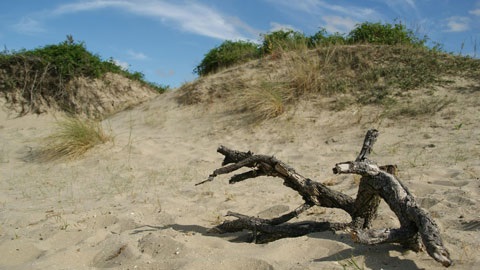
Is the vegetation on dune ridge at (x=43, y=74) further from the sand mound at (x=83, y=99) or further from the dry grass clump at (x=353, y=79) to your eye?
the dry grass clump at (x=353, y=79)

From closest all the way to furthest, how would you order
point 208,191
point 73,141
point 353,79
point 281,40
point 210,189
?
point 208,191 → point 210,189 → point 73,141 → point 353,79 → point 281,40

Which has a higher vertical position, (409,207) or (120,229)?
(409,207)

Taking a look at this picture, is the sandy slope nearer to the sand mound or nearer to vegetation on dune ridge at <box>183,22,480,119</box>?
vegetation on dune ridge at <box>183,22,480,119</box>

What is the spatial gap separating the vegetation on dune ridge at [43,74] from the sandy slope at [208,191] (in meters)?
1.91

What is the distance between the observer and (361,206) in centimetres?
300

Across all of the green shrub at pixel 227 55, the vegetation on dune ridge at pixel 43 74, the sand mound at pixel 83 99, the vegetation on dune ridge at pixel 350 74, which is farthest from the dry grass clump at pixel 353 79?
the vegetation on dune ridge at pixel 43 74

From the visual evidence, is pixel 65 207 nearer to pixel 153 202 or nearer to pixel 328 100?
pixel 153 202

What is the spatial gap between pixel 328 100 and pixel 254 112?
1.40 metres

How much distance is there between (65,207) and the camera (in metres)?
4.68

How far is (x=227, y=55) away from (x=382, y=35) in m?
4.25

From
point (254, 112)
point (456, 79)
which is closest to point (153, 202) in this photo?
point (254, 112)

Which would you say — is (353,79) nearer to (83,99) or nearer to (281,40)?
(281,40)

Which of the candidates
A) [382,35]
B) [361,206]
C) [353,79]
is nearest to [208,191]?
[361,206]

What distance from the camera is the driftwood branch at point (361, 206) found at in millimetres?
2262
